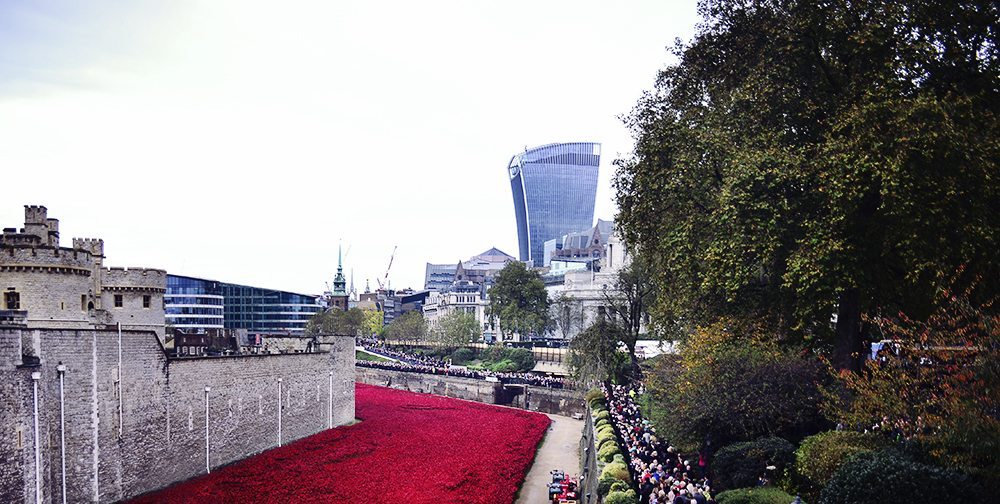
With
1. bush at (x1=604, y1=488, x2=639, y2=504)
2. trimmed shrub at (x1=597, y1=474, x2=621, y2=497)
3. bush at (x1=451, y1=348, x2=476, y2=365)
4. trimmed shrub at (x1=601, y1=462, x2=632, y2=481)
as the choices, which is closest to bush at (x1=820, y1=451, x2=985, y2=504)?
bush at (x1=604, y1=488, x2=639, y2=504)

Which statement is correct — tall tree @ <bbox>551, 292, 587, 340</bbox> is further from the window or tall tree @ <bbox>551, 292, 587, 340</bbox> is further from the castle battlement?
the window

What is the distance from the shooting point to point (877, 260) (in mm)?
26641

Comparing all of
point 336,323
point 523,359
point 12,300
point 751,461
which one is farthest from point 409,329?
point 751,461

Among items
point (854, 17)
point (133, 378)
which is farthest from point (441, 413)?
point (854, 17)

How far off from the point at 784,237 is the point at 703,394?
5869mm

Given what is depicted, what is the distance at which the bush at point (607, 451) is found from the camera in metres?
33.3

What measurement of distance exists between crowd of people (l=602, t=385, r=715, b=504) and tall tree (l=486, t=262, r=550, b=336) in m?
64.0

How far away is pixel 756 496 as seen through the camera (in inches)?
879

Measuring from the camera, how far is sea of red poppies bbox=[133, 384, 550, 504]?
33562mm

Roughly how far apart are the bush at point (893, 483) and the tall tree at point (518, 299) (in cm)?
9168

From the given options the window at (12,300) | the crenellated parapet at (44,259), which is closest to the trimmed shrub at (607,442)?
the crenellated parapet at (44,259)

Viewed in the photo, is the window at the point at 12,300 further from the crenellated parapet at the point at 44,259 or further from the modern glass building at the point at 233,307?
the modern glass building at the point at 233,307

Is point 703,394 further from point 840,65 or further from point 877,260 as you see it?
point 840,65

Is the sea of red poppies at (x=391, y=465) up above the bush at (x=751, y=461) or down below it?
below
